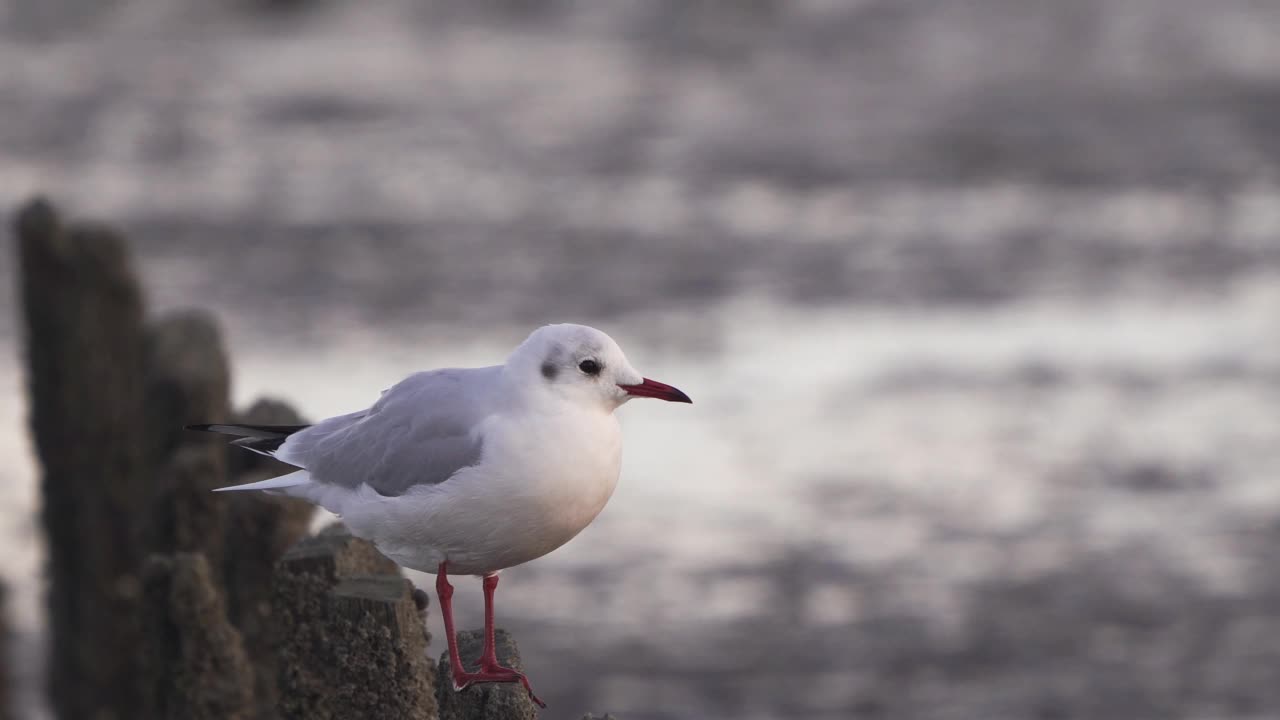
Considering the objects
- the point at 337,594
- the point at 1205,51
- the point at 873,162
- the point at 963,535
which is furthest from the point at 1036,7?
the point at 337,594

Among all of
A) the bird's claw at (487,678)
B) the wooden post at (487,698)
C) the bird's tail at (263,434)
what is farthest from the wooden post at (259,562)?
the bird's claw at (487,678)

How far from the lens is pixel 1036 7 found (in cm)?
2830

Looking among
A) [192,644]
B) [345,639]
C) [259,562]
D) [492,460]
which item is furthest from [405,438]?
[259,562]

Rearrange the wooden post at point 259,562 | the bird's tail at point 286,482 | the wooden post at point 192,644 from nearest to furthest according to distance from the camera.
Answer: the bird's tail at point 286,482
the wooden post at point 192,644
the wooden post at point 259,562

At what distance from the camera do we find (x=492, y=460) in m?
3.70

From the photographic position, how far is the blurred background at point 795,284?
34.7 feet

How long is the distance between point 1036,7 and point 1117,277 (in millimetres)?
12973

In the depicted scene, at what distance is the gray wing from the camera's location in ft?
12.5

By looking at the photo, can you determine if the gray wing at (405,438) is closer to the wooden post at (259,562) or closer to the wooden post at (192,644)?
the wooden post at (192,644)

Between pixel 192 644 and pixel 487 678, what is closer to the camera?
pixel 487 678

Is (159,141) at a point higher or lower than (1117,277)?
higher

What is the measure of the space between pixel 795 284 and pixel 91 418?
8.95 m

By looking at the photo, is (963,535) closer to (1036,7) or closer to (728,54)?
(728,54)

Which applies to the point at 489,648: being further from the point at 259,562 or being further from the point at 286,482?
the point at 259,562
